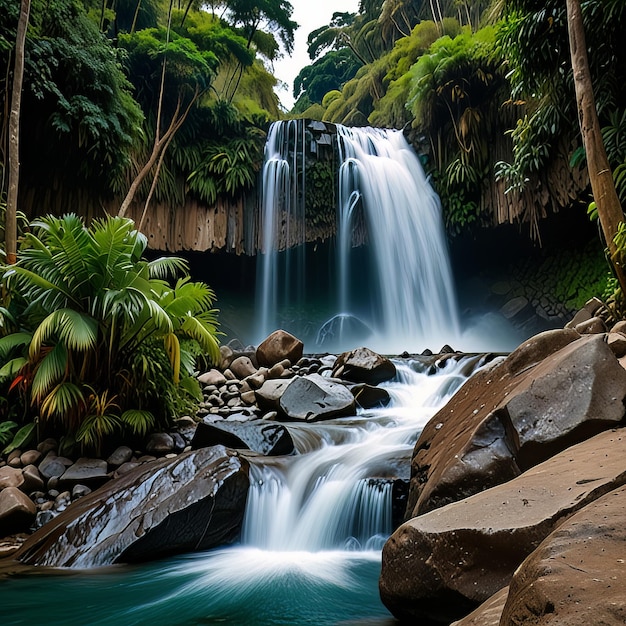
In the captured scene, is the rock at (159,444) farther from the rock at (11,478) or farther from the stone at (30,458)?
the rock at (11,478)

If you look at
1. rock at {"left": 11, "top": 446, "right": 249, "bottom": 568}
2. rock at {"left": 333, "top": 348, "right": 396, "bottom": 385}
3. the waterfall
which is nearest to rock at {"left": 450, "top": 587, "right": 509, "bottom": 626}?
rock at {"left": 11, "top": 446, "right": 249, "bottom": 568}

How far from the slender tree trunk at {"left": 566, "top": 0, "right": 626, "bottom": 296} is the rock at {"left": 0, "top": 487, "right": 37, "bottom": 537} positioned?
6.32 m

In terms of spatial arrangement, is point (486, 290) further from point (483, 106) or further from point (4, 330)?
point (4, 330)

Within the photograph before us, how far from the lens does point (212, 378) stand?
25.9 feet

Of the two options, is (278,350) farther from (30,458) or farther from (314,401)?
(30,458)

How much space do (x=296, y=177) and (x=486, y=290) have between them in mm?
6563

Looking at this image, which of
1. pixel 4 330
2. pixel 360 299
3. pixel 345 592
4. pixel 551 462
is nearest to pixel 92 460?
pixel 4 330

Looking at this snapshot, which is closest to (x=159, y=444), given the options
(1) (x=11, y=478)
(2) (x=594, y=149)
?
(1) (x=11, y=478)

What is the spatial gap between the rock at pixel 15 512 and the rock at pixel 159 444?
4.05 ft

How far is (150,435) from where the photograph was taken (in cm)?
555

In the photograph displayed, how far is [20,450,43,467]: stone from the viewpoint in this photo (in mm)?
5133

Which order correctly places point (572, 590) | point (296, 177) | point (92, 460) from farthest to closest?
1. point (296, 177)
2. point (92, 460)
3. point (572, 590)

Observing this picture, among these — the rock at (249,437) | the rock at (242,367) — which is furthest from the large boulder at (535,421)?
the rock at (242,367)

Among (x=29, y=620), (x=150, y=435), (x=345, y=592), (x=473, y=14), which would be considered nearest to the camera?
(x=29, y=620)
